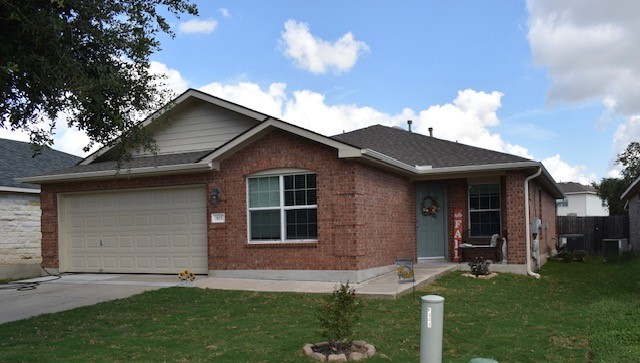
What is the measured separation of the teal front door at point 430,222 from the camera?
16.9m

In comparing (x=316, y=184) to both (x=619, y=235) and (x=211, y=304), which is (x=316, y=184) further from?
(x=619, y=235)

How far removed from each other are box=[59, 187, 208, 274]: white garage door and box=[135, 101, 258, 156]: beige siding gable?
5.39 feet

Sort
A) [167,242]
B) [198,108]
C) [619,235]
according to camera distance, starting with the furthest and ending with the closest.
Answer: [619,235], [198,108], [167,242]

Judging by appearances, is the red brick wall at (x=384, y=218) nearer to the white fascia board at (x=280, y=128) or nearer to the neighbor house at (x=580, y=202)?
the white fascia board at (x=280, y=128)

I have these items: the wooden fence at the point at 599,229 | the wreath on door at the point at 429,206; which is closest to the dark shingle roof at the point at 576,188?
the wooden fence at the point at 599,229

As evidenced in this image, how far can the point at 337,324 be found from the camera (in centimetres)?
660

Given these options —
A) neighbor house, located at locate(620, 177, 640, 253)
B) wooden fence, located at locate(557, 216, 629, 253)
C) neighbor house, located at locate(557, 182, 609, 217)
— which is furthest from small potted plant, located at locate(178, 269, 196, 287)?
neighbor house, located at locate(557, 182, 609, 217)

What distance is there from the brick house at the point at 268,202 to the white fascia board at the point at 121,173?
5cm

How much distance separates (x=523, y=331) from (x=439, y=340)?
12.6 ft

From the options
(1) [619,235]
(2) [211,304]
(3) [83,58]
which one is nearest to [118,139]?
(3) [83,58]

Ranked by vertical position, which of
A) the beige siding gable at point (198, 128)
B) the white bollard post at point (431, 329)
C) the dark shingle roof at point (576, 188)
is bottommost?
the white bollard post at point (431, 329)

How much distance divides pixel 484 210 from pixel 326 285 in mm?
6541

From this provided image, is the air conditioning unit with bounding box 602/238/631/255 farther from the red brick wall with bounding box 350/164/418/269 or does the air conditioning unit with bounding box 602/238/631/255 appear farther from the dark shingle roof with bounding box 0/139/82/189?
the dark shingle roof with bounding box 0/139/82/189

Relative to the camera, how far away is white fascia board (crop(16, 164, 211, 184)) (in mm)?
13867
